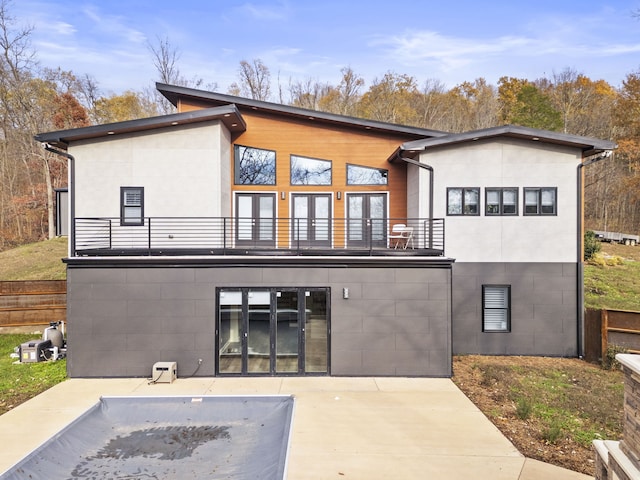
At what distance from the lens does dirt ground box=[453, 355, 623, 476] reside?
22.5 feet

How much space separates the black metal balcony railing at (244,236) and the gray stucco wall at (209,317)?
52 centimetres

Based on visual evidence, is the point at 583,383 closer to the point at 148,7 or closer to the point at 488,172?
the point at 488,172

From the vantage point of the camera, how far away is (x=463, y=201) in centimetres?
1291

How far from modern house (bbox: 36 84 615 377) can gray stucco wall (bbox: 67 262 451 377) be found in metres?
0.04

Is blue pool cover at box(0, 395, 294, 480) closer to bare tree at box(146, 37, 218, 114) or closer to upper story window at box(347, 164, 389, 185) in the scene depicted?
upper story window at box(347, 164, 389, 185)

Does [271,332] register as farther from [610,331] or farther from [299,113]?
[610,331]

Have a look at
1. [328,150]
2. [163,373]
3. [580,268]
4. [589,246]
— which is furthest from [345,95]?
[163,373]

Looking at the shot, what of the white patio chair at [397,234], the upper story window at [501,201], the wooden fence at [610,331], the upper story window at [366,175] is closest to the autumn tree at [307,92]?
the upper story window at [366,175]

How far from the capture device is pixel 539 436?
7355 millimetres

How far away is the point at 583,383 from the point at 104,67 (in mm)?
44626

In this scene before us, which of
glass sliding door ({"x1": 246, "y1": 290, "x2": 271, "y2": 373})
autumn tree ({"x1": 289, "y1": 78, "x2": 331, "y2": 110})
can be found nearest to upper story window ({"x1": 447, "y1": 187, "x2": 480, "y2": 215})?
glass sliding door ({"x1": 246, "y1": 290, "x2": 271, "y2": 373})

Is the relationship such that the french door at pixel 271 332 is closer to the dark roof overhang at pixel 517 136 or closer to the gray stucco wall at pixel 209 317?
the gray stucco wall at pixel 209 317

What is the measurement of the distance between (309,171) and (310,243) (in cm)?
242

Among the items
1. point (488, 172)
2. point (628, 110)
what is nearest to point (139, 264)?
point (488, 172)
